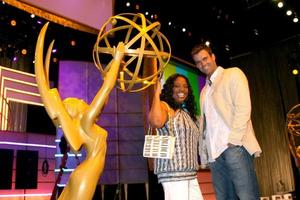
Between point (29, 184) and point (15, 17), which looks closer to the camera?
point (15, 17)

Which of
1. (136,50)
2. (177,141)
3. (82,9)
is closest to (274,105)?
(82,9)

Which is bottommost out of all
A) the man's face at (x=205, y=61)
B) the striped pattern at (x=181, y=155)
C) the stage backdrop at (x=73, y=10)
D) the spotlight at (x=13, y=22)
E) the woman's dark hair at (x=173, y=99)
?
the striped pattern at (x=181, y=155)

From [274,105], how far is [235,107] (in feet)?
18.7

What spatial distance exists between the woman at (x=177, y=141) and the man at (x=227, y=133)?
15 centimetres

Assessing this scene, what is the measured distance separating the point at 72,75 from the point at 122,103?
91cm

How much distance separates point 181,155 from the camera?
6.82 feet

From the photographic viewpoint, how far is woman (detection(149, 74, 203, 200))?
2.04 m

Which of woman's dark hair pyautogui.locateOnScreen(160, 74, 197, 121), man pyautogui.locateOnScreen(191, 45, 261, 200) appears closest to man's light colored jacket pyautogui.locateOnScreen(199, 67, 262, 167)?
man pyautogui.locateOnScreen(191, 45, 261, 200)

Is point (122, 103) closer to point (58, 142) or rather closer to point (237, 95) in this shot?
point (58, 142)

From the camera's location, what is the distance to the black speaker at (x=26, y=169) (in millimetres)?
5832

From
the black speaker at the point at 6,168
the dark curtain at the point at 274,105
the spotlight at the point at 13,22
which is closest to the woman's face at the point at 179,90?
the spotlight at the point at 13,22

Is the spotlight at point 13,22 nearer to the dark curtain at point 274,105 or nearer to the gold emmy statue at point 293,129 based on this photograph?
the gold emmy statue at point 293,129

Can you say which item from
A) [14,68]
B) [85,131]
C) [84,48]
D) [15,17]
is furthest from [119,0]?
[85,131]

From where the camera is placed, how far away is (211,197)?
6109 mm
